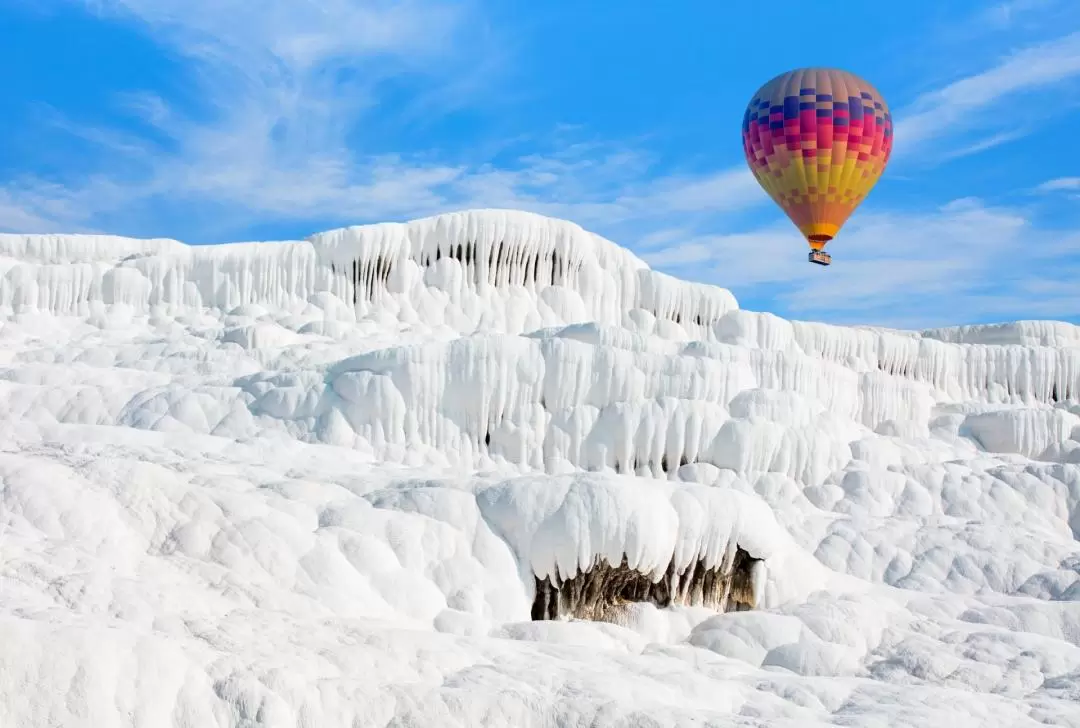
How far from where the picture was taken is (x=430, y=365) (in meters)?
23.6

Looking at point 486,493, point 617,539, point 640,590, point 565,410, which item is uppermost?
point 565,410

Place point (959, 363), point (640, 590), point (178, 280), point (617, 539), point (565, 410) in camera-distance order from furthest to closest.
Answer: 1. point (959, 363)
2. point (178, 280)
3. point (565, 410)
4. point (640, 590)
5. point (617, 539)

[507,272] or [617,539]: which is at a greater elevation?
[507,272]

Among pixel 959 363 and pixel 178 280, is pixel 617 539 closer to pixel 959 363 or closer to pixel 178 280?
pixel 178 280

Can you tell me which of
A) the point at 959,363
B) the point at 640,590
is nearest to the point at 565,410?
the point at 640,590

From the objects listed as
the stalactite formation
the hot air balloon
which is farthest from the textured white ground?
the hot air balloon

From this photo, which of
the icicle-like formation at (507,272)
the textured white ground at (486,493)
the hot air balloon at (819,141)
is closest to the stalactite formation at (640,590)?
the textured white ground at (486,493)

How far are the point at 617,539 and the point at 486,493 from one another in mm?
1810

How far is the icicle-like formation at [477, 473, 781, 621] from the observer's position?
14406 millimetres

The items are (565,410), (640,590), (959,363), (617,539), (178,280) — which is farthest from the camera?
(959,363)

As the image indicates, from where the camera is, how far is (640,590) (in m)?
15.2

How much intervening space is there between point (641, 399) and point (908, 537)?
20.9 ft

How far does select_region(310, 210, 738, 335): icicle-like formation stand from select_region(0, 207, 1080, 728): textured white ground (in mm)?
97

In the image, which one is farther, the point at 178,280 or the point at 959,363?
the point at 959,363
